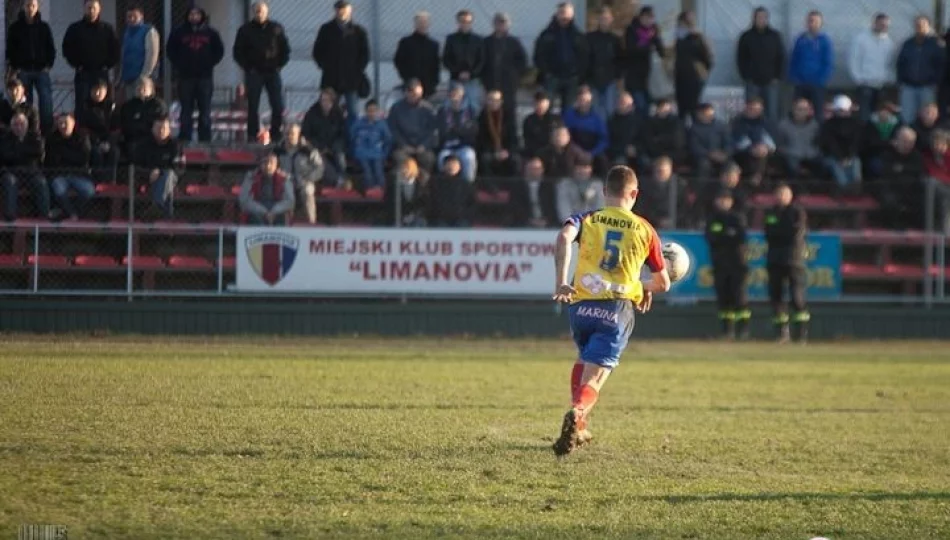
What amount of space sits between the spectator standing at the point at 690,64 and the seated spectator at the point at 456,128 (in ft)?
11.5

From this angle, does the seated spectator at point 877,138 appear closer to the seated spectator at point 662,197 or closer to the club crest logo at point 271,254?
the seated spectator at point 662,197

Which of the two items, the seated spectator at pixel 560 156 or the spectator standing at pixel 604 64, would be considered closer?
the seated spectator at pixel 560 156

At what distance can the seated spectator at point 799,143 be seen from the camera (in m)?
25.6

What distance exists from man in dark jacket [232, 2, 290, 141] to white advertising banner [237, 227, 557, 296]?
2.32 metres

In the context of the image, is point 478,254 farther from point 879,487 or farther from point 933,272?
point 879,487

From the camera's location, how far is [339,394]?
50.0ft

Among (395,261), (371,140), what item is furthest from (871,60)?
(395,261)

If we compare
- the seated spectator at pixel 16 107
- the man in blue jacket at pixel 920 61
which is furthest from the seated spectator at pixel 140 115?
the man in blue jacket at pixel 920 61

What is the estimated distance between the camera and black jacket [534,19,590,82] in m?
25.1

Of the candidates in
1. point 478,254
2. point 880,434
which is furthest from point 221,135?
point 880,434

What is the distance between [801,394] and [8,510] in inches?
413

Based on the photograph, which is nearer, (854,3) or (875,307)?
(875,307)

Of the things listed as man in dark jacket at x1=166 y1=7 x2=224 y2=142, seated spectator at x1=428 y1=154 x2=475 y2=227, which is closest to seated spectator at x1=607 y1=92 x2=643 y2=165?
seated spectator at x1=428 y1=154 x2=475 y2=227

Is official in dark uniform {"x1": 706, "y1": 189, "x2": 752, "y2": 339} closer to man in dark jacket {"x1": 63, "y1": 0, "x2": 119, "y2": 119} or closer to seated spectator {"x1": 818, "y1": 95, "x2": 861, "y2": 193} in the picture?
seated spectator {"x1": 818, "y1": 95, "x2": 861, "y2": 193}
